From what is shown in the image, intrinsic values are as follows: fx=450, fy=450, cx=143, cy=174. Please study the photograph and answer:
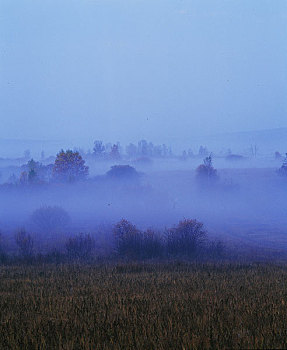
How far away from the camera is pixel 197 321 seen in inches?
225

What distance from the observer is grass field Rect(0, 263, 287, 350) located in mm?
5008

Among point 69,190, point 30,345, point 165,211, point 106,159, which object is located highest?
point 106,159

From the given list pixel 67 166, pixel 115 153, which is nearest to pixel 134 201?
pixel 67 166

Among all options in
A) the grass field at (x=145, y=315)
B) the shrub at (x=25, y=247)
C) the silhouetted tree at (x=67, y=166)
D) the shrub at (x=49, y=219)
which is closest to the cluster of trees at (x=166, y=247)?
the shrub at (x=25, y=247)

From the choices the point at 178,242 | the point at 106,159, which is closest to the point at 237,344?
the point at 178,242

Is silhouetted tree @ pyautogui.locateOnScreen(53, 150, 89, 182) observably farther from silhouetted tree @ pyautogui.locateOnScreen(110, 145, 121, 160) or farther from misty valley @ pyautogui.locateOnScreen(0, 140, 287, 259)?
silhouetted tree @ pyautogui.locateOnScreen(110, 145, 121, 160)

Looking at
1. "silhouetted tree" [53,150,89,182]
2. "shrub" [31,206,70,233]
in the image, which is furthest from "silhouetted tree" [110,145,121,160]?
"shrub" [31,206,70,233]

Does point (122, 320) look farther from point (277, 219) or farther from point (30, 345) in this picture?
point (277, 219)

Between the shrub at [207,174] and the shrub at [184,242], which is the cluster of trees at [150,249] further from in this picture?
the shrub at [207,174]

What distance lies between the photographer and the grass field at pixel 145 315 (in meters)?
5.01

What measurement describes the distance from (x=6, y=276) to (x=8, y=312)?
6.18m

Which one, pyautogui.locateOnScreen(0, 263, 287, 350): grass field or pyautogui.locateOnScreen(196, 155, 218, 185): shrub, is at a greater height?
pyautogui.locateOnScreen(196, 155, 218, 185): shrub

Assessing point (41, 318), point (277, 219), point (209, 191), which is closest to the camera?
point (41, 318)

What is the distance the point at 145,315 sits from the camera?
6207 mm
